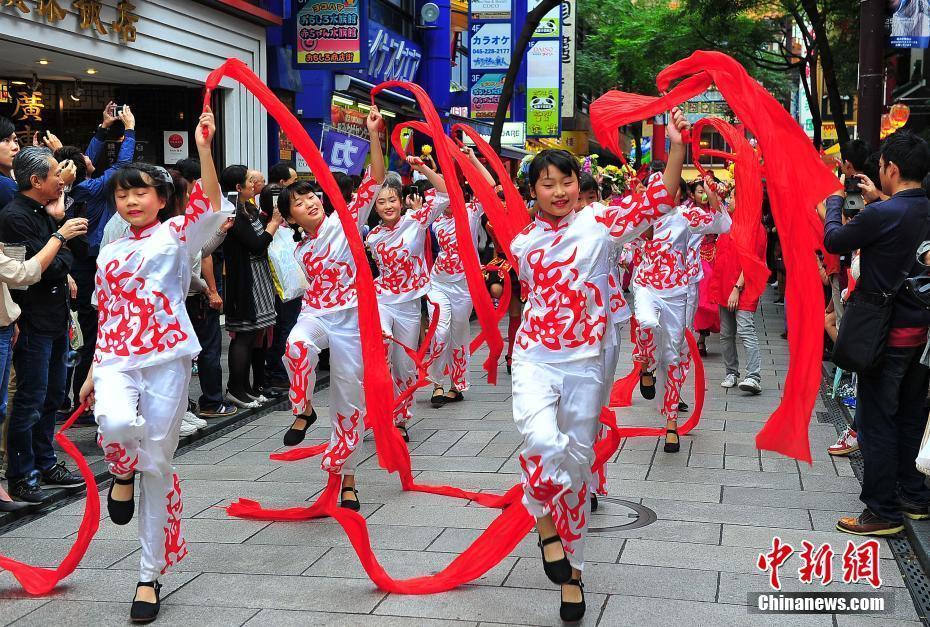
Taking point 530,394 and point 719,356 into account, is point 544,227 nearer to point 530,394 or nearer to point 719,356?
point 530,394

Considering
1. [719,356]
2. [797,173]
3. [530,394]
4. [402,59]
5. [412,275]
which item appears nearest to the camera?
[530,394]

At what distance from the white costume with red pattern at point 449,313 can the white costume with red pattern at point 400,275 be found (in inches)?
56.8

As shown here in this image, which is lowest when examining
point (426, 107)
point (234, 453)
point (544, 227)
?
point (234, 453)

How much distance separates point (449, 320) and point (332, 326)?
12.7ft

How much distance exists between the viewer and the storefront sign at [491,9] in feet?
78.9

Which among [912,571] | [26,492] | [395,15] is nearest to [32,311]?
[26,492]

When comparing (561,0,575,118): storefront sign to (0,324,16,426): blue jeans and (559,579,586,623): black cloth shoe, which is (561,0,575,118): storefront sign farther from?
(559,579,586,623): black cloth shoe

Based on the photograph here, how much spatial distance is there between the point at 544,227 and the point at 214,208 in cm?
149

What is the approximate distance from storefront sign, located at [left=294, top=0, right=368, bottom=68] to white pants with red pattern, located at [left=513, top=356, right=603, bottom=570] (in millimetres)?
10758

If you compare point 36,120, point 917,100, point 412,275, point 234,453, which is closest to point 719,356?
point 917,100

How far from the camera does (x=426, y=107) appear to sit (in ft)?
20.3

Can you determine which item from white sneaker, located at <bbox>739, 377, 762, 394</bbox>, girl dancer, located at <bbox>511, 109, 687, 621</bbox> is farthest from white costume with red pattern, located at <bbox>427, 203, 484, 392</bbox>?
girl dancer, located at <bbox>511, 109, 687, 621</bbox>

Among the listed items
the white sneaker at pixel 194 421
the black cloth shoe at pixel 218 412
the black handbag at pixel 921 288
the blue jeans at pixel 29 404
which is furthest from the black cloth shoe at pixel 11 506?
the black handbag at pixel 921 288

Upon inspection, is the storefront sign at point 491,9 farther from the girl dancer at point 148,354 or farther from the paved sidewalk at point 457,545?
the girl dancer at point 148,354
